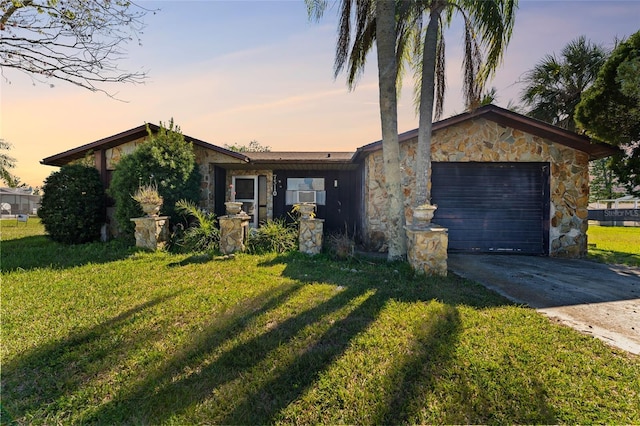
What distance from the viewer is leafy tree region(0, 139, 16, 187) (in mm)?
17938

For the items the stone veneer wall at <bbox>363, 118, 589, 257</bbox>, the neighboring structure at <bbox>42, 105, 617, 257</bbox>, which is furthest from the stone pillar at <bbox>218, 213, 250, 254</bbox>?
the stone veneer wall at <bbox>363, 118, 589, 257</bbox>

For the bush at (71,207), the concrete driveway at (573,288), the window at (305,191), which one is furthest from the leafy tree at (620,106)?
the bush at (71,207)

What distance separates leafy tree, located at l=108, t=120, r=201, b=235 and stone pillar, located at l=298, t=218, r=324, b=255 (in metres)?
3.82

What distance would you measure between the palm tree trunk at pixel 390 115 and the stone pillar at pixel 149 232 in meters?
5.81

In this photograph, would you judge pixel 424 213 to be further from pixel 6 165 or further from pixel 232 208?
pixel 6 165

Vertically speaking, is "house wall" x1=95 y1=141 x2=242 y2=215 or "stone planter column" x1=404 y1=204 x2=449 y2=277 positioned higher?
"house wall" x1=95 y1=141 x2=242 y2=215

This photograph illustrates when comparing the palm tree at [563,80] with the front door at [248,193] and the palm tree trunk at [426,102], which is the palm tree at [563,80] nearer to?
the palm tree trunk at [426,102]

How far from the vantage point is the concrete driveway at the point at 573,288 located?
340 cm

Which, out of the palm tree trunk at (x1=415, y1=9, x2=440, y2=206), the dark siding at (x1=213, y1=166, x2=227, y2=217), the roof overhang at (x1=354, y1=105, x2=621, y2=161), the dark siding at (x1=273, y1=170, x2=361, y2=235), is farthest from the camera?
the dark siding at (x1=273, y1=170, x2=361, y2=235)

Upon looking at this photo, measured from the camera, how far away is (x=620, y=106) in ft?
20.8

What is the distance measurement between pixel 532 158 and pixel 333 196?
6362 mm

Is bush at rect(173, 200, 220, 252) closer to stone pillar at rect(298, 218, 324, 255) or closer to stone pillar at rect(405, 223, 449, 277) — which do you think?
stone pillar at rect(298, 218, 324, 255)

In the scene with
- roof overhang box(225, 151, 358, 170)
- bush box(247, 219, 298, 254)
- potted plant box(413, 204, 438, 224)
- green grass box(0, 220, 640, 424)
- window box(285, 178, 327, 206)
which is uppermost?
roof overhang box(225, 151, 358, 170)

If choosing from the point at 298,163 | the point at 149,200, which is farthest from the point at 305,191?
the point at 149,200
